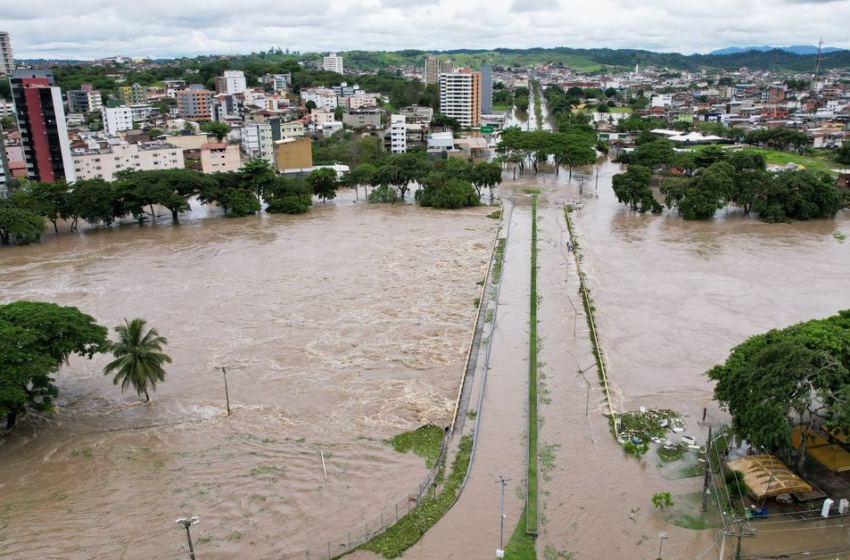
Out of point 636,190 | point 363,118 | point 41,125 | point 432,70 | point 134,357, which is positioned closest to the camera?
point 134,357

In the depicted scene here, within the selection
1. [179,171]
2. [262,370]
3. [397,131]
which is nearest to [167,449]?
[262,370]

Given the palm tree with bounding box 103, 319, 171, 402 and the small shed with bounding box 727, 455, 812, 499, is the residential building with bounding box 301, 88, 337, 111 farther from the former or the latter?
the small shed with bounding box 727, 455, 812, 499

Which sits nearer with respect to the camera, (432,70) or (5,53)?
(5,53)

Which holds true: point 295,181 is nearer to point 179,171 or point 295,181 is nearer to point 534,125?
point 179,171

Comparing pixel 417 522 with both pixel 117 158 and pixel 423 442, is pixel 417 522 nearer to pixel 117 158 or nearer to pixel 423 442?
pixel 423 442

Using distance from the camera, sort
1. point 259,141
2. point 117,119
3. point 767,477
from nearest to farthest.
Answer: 1. point 767,477
2. point 259,141
3. point 117,119

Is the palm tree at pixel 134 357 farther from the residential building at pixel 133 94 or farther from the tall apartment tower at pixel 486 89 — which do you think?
the residential building at pixel 133 94

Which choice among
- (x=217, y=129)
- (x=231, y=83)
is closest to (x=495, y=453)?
(x=217, y=129)

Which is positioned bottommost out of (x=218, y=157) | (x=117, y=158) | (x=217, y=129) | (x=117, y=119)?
(x=218, y=157)
